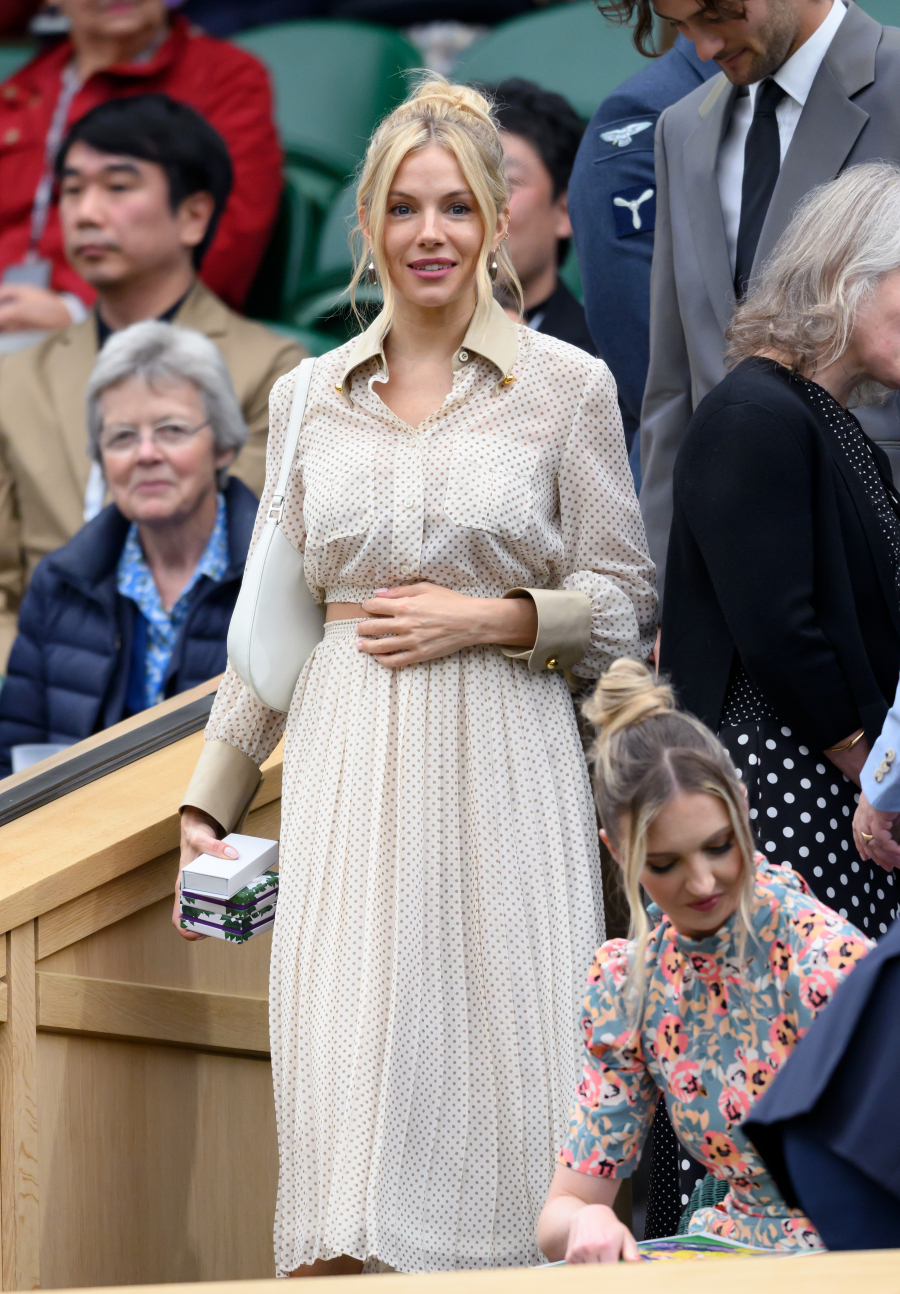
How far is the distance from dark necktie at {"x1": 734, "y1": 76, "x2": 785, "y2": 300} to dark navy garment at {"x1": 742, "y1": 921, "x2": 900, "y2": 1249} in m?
1.84

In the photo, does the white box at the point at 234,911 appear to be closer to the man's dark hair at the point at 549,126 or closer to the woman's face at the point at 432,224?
the woman's face at the point at 432,224

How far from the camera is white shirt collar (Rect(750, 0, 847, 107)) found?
2.84 meters

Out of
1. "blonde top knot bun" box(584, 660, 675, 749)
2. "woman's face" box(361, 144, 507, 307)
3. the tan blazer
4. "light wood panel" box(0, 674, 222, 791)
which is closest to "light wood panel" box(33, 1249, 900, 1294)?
"blonde top knot bun" box(584, 660, 675, 749)

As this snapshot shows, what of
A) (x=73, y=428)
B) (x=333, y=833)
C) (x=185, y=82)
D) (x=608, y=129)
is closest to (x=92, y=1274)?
(x=333, y=833)

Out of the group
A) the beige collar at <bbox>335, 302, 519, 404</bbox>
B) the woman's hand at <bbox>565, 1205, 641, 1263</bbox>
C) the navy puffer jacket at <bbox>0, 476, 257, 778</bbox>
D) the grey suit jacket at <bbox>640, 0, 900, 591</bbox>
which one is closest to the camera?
the woman's hand at <bbox>565, 1205, 641, 1263</bbox>

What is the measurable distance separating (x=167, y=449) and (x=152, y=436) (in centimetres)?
6

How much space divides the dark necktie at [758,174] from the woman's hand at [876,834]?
41.6 inches

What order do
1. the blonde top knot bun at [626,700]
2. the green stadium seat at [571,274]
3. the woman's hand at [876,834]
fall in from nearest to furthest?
1. the blonde top knot bun at [626,700]
2. the woman's hand at [876,834]
3. the green stadium seat at [571,274]

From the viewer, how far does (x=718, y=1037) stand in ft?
5.83

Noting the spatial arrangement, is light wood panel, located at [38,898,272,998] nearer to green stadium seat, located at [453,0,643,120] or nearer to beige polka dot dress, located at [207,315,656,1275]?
beige polka dot dress, located at [207,315,656,1275]

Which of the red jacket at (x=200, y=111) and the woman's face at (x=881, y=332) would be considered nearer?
the woman's face at (x=881, y=332)

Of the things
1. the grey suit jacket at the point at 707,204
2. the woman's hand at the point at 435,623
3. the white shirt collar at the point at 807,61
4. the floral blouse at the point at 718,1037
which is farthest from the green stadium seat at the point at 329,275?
the floral blouse at the point at 718,1037

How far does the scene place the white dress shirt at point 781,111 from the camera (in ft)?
9.34

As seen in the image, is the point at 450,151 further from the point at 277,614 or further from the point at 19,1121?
the point at 19,1121
